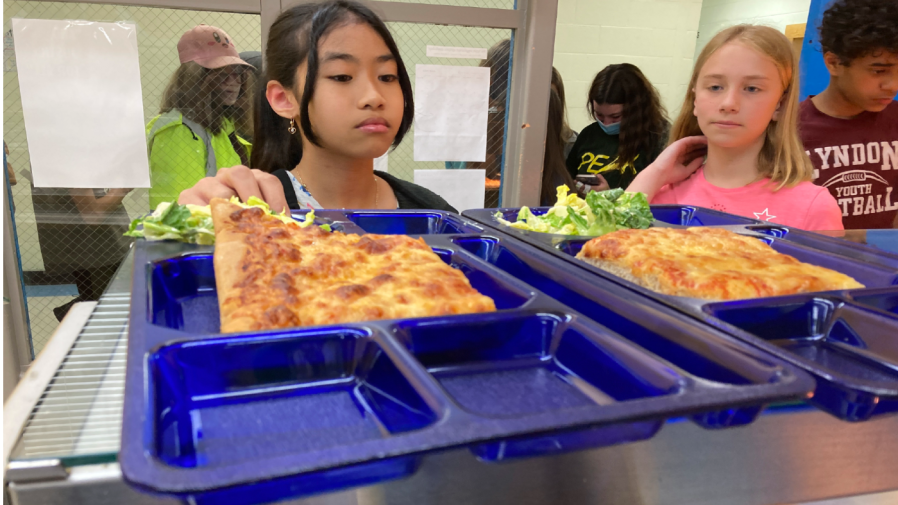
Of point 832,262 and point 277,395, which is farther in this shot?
point 832,262

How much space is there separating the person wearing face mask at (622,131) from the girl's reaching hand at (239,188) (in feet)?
9.18

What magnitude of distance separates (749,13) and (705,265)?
5.89m

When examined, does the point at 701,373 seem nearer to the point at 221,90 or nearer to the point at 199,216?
the point at 199,216

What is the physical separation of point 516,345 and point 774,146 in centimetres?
199

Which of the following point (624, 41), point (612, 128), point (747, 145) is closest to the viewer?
point (747, 145)

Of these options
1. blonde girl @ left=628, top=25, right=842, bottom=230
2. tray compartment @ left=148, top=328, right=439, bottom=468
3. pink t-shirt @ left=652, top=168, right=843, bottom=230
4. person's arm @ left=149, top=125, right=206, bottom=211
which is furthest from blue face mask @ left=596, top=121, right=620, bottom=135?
tray compartment @ left=148, top=328, right=439, bottom=468

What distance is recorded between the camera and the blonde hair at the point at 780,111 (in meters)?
2.14

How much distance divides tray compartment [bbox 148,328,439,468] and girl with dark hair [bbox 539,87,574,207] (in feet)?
9.48

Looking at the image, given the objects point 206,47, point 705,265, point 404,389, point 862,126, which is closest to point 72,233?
point 206,47

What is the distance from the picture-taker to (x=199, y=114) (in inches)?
109

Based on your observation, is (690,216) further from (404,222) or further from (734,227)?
(404,222)

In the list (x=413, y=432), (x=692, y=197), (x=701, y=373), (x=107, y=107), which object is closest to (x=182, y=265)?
(x=413, y=432)

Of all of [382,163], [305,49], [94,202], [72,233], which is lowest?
[72,233]

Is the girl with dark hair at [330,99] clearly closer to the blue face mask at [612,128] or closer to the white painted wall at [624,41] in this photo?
the blue face mask at [612,128]
